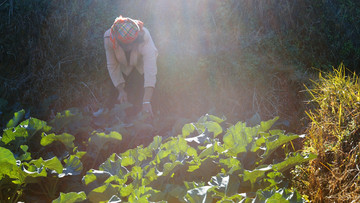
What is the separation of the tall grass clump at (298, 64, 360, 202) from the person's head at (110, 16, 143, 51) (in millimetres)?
1576

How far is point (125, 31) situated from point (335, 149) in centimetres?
181

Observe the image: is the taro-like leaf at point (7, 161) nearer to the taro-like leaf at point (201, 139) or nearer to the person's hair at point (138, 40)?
the taro-like leaf at point (201, 139)

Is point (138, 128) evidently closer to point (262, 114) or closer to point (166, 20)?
point (262, 114)

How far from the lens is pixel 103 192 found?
1796mm

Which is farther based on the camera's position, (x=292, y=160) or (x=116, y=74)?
(x=116, y=74)

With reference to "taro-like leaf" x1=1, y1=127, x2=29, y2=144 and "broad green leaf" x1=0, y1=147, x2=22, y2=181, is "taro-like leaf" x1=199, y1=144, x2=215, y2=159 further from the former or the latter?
"taro-like leaf" x1=1, y1=127, x2=29, y2=144

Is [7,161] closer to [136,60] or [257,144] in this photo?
[257,144]

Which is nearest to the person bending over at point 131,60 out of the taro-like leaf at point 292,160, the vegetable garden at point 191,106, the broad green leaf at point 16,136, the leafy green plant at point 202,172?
the vegetable garden at point 191,106

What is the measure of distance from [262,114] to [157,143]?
146 centimetres

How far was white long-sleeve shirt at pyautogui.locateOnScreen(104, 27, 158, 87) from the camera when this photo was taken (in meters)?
3.13

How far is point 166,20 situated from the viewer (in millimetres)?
4461

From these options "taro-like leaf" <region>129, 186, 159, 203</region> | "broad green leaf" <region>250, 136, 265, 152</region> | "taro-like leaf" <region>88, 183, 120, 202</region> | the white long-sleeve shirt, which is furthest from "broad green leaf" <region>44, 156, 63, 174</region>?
the white long-sleeve shirt

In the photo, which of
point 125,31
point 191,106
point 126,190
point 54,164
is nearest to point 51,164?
point 54,164

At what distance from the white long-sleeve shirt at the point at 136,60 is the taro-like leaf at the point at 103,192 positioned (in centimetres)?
147
